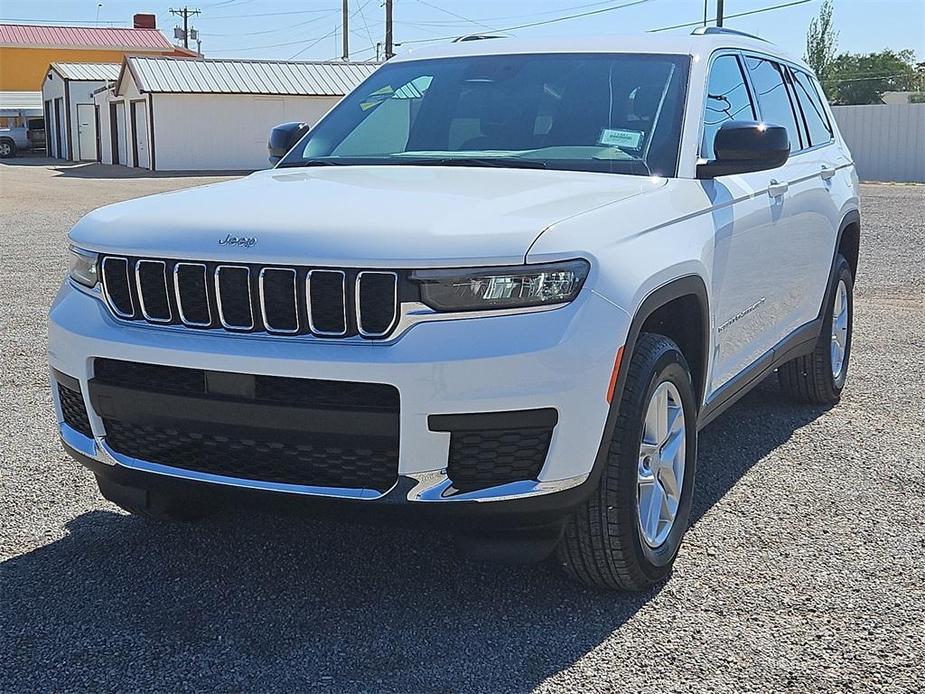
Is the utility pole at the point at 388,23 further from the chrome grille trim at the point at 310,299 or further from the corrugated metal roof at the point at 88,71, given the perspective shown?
the chrome grille trim at the point at 310,299

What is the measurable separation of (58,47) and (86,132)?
28204mm

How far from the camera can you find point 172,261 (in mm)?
3520

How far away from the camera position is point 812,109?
6500 millimetres

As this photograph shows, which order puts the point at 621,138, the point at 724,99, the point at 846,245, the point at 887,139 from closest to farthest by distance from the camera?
the point at 621,138 < the point at 724,99 < the point at 846,245 < the point at 887,139

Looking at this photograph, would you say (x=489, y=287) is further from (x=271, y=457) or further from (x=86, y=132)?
(x=86, y=132)

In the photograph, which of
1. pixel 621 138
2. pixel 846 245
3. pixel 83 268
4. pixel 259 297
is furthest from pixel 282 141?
pixel 846 245

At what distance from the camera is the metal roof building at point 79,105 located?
51.0 m

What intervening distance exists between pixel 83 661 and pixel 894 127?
114 feet

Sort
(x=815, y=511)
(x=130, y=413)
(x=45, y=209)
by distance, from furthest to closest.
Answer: (x=45, y=209) → (x=815, y=511) → (x=130, y=413)

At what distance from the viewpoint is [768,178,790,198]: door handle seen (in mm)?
5059

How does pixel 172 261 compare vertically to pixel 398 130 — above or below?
below

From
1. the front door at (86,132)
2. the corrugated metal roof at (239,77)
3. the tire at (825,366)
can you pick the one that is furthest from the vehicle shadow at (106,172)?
the tire at (825,366)

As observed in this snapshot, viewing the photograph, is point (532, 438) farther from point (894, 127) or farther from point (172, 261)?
point (894, 127)

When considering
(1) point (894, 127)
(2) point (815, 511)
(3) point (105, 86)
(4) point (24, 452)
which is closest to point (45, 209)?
(4) point (24, 452)
